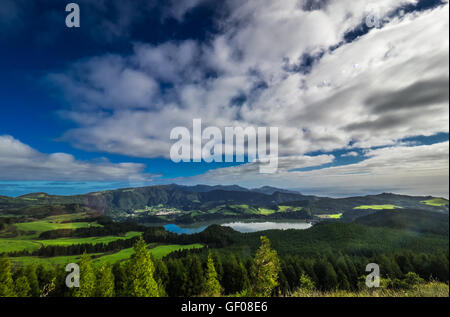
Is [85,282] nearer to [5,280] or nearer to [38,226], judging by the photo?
[5,280]

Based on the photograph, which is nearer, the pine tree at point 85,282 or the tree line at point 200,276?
the tree line at point 200,276

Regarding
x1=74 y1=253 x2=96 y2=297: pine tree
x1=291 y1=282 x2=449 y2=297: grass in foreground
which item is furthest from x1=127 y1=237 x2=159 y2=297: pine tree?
x1=291 y1=282 x2=449 y2=297: grass in foreground

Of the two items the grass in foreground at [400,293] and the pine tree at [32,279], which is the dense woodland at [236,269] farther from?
the grass in foreground at [400,293]

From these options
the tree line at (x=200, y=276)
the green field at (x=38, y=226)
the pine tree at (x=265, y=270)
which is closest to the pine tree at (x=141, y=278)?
the tree line at (x=200, y=276)

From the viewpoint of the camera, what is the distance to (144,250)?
15.1 meters

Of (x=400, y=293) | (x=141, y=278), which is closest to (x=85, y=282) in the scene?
(x=141, y=278)

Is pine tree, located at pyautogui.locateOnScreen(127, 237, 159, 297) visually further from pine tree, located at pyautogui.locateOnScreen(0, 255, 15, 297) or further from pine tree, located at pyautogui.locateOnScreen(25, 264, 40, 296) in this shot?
pine tree, located at pyautogui.locateOnScreen(25, 264, 40, 296)

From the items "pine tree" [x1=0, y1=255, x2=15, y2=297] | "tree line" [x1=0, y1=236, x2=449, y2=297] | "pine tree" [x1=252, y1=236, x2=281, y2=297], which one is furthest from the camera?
"pine tree" [x1=0, y1=255, x2=15, y2=297]

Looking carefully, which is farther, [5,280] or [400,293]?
[5,280]

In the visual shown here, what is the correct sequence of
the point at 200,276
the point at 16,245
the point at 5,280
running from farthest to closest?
the point at 200,276 → the point at 16,245 → the point at 5,280
